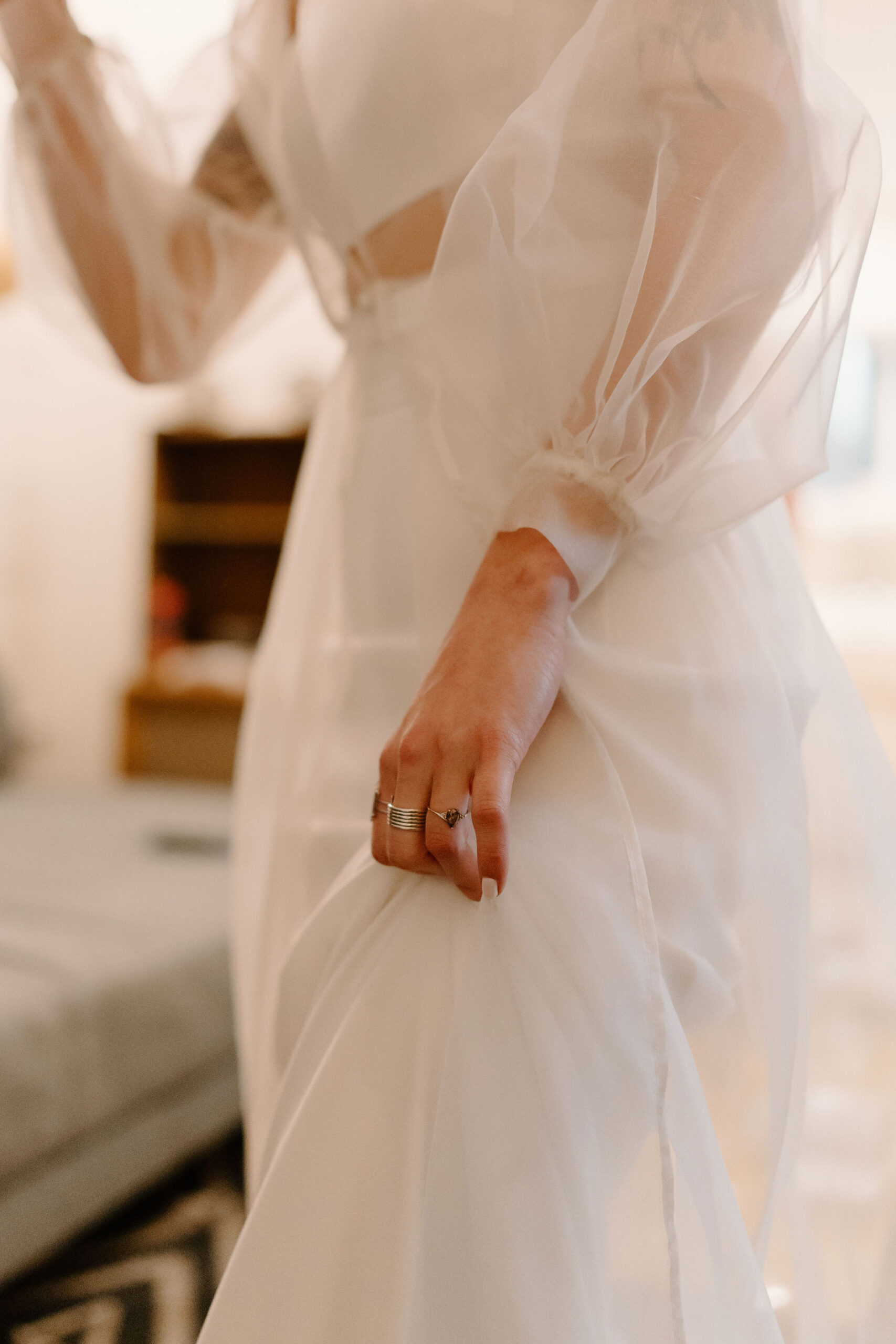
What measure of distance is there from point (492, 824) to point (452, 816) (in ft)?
0.07

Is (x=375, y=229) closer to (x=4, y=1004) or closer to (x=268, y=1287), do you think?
(x=268, y=1287)

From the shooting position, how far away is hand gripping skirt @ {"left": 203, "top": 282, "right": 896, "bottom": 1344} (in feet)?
1.57

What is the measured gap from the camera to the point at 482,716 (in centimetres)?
52

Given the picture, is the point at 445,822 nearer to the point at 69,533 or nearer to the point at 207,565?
the point at 207,565

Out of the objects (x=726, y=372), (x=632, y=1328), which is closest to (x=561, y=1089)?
(x=632, y=1328)

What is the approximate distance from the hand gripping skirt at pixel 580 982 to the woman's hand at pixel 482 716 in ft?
0.09

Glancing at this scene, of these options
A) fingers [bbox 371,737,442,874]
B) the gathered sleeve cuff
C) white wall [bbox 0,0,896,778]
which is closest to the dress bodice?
the gathered sleeve cuff

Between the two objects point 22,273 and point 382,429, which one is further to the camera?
point 22,273

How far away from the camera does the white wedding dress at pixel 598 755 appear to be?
490 mm

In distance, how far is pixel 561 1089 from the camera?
1.61 ft

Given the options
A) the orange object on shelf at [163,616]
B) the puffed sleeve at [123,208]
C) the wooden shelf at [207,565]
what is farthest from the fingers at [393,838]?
the orange object on shelf at [163,616]

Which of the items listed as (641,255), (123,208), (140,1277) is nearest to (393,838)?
(641,255)

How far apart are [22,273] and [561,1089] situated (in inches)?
36.0

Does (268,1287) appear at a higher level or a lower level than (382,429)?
lower
